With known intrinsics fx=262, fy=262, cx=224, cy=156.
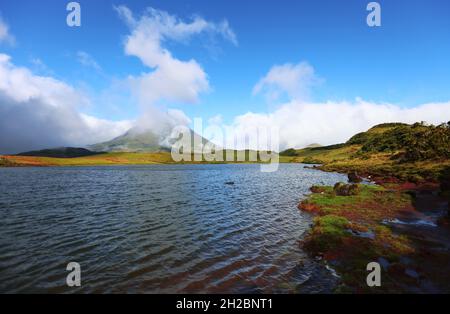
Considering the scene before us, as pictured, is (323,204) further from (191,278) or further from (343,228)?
(191,278)

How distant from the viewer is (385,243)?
2389 cm

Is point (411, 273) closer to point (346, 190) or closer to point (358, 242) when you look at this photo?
point (358, 242)

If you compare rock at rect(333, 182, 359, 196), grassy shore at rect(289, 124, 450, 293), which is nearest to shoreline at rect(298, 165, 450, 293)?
grassy shore at rect(289, 124, 450, 293)

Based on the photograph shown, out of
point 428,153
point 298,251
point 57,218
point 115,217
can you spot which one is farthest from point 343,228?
point 428,153

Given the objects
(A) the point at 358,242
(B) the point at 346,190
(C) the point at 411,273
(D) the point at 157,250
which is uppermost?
(B) the point at 346,190

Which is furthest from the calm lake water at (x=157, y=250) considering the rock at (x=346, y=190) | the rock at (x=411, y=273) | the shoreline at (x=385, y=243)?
the rock at (x=346, y=190)

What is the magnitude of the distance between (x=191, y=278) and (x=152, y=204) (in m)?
30.1

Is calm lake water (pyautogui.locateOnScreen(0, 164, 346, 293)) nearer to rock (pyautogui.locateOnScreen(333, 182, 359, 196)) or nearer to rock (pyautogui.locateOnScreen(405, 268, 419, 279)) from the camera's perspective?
rock (pyautogui.locateOnScreen(405, 268, 419, 279))

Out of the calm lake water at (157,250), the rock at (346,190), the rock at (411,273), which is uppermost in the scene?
the rock at (346,190)

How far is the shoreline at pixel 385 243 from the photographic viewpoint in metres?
16.8

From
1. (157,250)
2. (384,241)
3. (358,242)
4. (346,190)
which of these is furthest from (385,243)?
(346,190)

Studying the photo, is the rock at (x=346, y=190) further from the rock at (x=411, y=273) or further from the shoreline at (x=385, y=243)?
the rock at (x=411, y=273)

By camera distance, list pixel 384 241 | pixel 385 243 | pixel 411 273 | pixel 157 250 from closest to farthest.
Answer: pixel 411 273
pixel 157 250
pixel 385 243
pixel 384 241

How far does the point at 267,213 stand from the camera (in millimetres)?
39812
